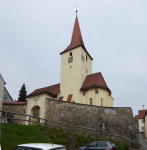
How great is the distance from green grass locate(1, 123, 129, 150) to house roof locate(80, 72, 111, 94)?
614 inches

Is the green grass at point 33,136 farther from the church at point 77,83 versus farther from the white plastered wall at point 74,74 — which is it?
the white plastered wall at point 74,74

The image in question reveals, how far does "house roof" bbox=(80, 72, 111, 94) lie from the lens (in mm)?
31505

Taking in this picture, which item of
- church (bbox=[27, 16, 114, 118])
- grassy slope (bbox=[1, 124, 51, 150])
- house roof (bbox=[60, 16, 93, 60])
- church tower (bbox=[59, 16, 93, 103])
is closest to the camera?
grassy slope (bbox=[1, 124, 51, 150])

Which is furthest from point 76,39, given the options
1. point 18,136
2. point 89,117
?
point 18,136

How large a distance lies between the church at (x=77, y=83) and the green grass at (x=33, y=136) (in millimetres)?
11813

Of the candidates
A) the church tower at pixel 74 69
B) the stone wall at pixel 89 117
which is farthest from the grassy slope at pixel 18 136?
the church tower at pixel 74 69

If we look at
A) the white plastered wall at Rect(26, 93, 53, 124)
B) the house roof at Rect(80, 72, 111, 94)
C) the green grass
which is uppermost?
the house roof at Rect(80, 72, 111, 94)

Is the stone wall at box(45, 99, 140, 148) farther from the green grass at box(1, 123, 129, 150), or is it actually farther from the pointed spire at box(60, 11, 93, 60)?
the pointed spire at box(60, 11, 93, 60)

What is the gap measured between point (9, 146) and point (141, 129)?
6282 cm

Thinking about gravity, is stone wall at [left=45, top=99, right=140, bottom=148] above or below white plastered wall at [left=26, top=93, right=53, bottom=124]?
below

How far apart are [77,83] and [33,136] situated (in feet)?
72.9

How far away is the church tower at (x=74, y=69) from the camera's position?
34194 millimetres

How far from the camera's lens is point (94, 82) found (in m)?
32.2

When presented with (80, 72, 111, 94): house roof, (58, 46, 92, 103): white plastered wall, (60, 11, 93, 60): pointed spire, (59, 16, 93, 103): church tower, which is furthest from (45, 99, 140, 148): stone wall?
(60, 11, 93, 60): pointed spire
